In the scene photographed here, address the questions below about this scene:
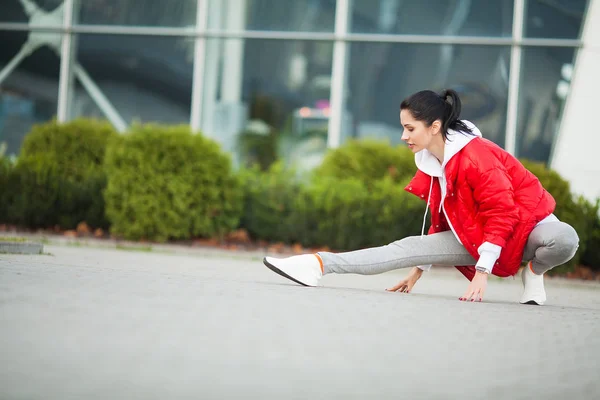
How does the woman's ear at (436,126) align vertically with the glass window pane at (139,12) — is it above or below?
below

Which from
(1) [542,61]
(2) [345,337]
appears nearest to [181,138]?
(1) [542,61]

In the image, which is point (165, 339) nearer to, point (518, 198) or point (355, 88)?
point (518, 198)

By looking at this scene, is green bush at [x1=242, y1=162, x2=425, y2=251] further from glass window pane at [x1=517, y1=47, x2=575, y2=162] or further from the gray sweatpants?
the gray sweatpants

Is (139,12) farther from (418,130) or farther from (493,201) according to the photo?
(493,201)

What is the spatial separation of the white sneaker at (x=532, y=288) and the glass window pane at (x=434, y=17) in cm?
887

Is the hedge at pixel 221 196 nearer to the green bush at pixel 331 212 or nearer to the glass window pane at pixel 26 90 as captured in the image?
the green bush at pixel 331 212

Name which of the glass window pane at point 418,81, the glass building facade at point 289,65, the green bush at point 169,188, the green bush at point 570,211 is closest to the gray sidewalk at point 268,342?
the green bush at point 570,211

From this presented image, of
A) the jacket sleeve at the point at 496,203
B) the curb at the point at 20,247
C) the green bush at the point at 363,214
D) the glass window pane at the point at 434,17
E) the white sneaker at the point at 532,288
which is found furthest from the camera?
the glass window pane at the point at 434,17

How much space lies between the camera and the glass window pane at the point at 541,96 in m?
13.4

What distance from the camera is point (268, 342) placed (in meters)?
3.44

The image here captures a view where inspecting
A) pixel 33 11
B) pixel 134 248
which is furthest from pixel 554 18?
pixel 33 11

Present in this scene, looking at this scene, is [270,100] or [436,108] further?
[270,100]

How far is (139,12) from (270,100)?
281 centimetres

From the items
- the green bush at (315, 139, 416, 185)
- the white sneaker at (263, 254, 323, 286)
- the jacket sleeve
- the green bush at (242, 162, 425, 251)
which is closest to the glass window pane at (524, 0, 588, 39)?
the green bush at (315, 139, 416, 185)
